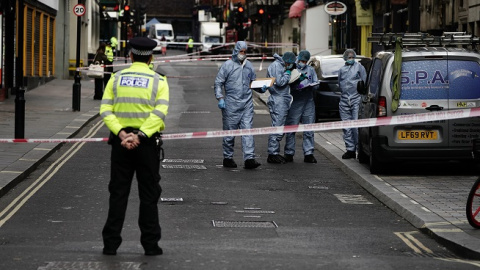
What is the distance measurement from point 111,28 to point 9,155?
68.8 m

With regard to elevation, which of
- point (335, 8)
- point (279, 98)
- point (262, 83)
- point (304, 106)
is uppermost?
point (335, 8)

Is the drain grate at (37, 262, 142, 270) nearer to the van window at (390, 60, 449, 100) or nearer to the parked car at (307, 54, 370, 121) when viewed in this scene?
the van window at (390, 60, 449, 100)

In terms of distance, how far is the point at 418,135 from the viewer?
15.0 metres

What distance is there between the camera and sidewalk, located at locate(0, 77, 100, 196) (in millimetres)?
15377

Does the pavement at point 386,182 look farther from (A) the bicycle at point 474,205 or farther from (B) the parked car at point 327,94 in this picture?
(B) the parked car at point 327,94

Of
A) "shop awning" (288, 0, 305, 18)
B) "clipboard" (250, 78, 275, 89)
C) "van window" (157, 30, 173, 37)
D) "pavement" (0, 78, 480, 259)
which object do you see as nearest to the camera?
"pavement" (0, 78, 480, 259)

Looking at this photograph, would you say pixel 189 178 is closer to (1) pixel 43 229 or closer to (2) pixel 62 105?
(1) pixel 43 229

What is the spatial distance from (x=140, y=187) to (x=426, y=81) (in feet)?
22.2

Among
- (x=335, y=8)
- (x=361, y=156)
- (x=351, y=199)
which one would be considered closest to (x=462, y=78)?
(x=361, y=156)

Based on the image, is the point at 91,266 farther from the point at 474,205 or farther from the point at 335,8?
the point at 335,8

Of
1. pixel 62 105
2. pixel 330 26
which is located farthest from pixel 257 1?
pixel 62 105

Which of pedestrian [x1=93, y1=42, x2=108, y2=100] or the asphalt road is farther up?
pedestrian [x1=93, y1=42, x2=108, y2=100]

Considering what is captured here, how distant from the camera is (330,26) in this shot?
56438 millimetres

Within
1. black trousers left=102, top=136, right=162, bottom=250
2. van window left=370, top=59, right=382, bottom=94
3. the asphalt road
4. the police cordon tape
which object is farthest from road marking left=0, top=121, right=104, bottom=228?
van window left=370, top=59, right=382, bottom=94
